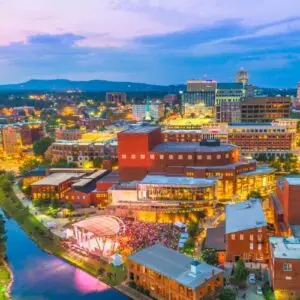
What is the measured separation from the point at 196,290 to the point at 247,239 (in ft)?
20.3

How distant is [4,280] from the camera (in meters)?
24.2

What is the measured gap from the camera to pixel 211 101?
118625 millimetres

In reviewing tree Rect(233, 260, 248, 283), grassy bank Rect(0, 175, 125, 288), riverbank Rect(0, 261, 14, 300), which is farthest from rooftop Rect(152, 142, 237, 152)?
tree Rect(233, 260, 248, 283)

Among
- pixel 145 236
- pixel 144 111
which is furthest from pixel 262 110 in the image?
pixel 145 236

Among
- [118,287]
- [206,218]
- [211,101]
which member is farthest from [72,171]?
[211,101]

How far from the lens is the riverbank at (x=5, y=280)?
887 inches

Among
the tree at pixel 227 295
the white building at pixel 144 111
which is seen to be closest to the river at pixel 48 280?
the tree at pixel 227 295

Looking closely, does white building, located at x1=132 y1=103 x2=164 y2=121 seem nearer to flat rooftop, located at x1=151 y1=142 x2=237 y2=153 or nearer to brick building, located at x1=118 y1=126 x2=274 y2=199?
flat rooftop, located at x1=151 y1=142 x2=237 y2=153

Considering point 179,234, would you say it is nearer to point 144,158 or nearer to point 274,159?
point 144,158

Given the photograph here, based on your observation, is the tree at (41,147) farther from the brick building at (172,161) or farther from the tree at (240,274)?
the tree at (240,274)

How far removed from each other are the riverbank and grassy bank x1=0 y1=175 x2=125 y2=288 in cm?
308

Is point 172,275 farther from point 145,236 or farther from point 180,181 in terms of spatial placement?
point 180,181

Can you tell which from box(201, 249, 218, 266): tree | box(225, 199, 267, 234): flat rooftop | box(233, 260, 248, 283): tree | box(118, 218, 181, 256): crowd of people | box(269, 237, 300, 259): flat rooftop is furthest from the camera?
box(118, 218, 181, 256): crowd of people

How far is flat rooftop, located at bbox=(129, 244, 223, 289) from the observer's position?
64.3 ft
